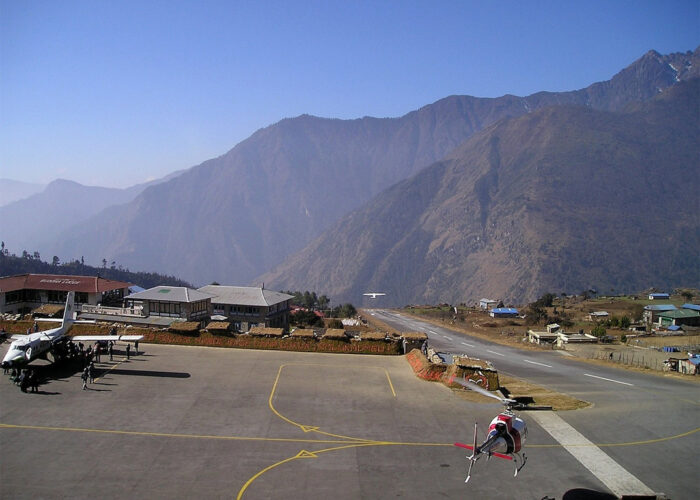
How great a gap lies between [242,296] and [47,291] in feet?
90.7

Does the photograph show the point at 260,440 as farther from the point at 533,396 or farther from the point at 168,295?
the point at 168,295

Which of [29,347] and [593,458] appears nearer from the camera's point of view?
[593,458]

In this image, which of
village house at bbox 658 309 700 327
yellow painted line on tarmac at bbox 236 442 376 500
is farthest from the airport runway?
village house at bbox 658 309 700 327

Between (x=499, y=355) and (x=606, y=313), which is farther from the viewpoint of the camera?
(x=606, y=313)

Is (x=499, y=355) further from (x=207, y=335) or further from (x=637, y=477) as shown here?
(x=637, y=477)

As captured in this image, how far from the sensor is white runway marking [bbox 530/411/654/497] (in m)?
22.5

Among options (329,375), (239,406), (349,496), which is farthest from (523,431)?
(329,375)

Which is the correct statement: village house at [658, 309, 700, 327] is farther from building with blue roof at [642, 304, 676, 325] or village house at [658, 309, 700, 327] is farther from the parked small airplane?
the parked small airplane

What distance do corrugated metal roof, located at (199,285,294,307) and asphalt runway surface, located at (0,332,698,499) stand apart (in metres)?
44.5

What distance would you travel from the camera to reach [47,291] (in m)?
68.6

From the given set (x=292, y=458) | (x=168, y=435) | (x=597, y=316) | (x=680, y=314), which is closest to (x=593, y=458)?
(x=292, y=458)

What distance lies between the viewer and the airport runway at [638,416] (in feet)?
80.4

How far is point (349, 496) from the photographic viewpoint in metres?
20.8

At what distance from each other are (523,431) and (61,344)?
31484 millimetres
